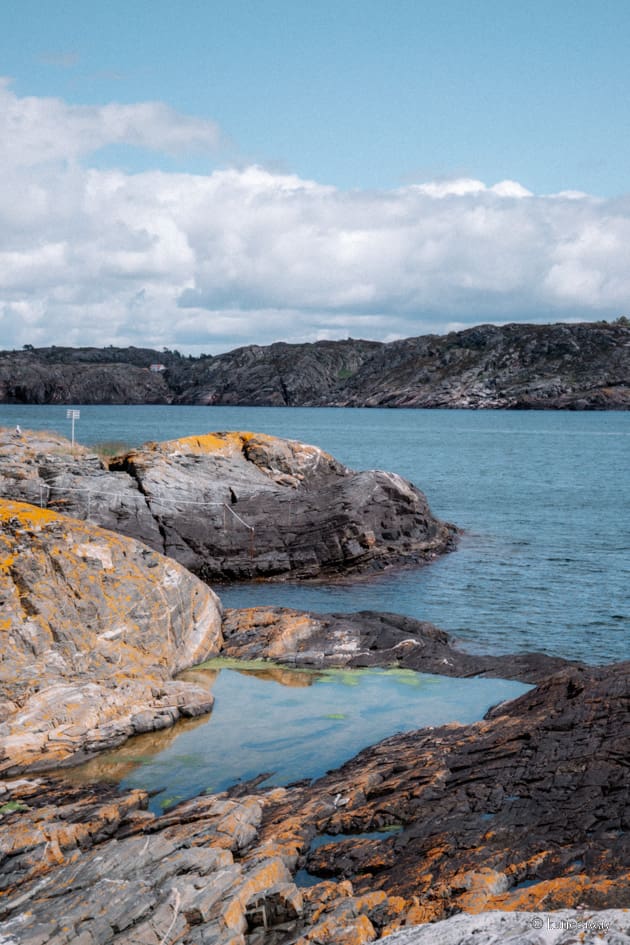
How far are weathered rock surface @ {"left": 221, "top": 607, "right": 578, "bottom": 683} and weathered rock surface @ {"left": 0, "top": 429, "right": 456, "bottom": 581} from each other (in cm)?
857

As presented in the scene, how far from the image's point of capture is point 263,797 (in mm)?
10375

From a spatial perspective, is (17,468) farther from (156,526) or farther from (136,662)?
(136,662)

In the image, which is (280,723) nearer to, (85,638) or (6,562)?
(85,638)

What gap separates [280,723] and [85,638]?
3.72 m

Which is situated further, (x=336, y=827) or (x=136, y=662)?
(x=136, y=662)

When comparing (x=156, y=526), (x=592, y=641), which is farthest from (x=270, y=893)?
(x=156, y=526)

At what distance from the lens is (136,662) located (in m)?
15.2

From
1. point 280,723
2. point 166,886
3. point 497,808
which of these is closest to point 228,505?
point 280,723

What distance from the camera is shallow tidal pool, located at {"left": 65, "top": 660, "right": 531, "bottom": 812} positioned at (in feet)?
38.7

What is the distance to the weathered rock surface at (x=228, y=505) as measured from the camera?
2745 centimetres

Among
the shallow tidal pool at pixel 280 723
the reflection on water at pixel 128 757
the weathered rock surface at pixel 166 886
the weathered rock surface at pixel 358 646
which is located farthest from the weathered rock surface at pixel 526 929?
the weathered rock surface at pixel 358 646

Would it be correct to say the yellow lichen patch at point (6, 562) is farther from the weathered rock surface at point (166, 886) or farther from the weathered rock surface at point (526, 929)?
the weathered rock surface at point (526, 929)

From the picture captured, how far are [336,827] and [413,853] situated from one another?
1.28m

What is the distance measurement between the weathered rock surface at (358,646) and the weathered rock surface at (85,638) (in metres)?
0.96
